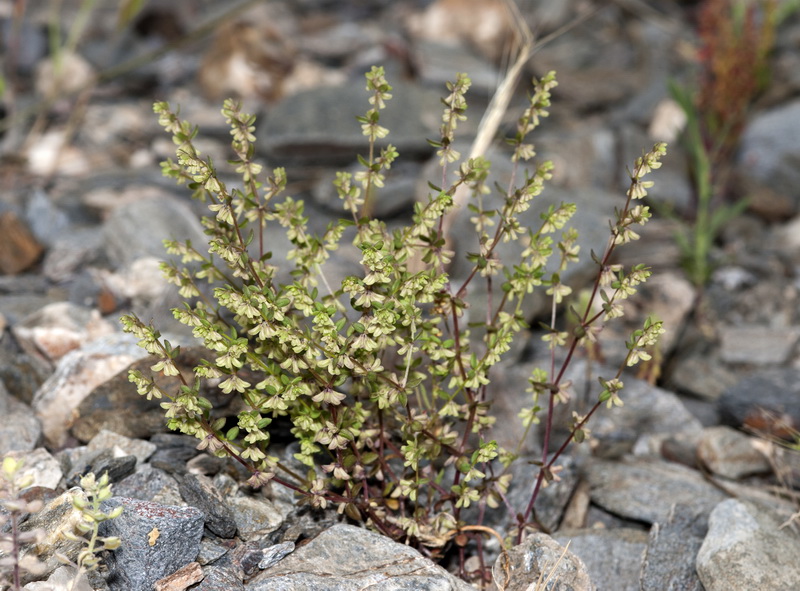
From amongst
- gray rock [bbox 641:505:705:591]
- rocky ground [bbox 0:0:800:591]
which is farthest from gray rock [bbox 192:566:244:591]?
gray rock [bbox 641:505:705:591]

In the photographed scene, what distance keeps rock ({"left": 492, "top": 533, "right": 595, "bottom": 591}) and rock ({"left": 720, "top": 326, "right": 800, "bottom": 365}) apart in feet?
8.13

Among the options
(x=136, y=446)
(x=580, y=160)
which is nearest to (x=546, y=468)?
(x=136, y=446)

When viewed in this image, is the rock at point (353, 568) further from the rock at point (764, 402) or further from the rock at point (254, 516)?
the rock at point (764, 402)

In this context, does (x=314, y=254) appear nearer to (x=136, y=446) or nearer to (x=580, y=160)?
(x=136, y=446)

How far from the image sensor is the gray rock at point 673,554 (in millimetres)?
2820

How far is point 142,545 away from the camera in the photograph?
8.05ft

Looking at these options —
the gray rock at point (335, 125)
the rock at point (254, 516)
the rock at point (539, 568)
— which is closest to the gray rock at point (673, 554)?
the rock at point (539, 568)

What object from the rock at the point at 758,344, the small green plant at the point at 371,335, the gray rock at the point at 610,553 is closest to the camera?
the small green plant at the point at 371,335

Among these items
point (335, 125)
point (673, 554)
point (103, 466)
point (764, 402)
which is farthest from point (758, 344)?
point (103, 466)

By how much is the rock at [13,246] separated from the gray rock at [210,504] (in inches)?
88.2

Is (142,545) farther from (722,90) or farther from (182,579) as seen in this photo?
(722,90)

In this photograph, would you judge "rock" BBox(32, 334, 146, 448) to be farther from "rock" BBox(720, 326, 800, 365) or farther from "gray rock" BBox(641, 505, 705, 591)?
"rock" BBox(720, 326, 800, 365)

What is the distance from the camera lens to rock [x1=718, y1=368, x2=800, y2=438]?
3.87 m

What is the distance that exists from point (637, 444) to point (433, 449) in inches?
63.1
